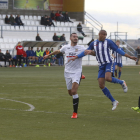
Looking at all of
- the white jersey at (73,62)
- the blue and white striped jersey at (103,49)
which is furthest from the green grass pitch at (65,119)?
the blue and white striped jersey at (103,49)

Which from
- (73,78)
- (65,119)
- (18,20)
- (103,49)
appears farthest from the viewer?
(18,20)

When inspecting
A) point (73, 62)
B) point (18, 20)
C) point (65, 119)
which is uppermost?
point (18, 20)

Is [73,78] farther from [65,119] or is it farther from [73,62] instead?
[65,119]

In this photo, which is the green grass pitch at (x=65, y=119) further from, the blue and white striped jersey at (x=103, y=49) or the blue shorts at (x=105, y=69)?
the blue and white striped jersey at (x=103, y=49)

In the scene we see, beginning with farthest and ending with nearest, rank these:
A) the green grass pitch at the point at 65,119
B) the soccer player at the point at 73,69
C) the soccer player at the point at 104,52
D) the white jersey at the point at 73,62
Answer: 1. the soccer player at the point at 104,52
2. the white jersey at the point at 73,62
3. the soccer player at the point at 73,69
4. the green grass pitch at the point at 65,119

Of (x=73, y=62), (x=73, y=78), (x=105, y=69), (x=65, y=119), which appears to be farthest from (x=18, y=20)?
(x=65, y=119)

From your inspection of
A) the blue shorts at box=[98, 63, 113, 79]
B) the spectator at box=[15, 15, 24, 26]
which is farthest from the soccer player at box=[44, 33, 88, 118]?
the spectator at box=[15, 15, 24, 26]

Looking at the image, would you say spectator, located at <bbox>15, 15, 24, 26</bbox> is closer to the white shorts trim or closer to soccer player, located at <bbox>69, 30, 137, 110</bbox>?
soccer player, located at <bbox>69, 30, 137, 110</bbox>

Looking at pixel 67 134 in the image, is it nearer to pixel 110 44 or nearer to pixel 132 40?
pixel 110 44

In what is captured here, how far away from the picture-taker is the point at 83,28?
154 ft

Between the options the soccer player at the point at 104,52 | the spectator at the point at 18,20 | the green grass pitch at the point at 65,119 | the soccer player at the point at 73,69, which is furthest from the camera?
the spectator at the point at 18,20

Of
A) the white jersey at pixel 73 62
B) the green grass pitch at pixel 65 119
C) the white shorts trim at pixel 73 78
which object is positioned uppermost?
the white jersey at pixel 73 62

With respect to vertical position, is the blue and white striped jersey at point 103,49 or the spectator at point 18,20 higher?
the spectator at point 18,20

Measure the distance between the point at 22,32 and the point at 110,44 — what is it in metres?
33.5
